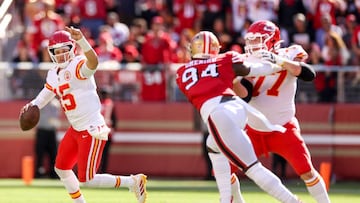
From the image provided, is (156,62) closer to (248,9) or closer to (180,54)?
(180,54)

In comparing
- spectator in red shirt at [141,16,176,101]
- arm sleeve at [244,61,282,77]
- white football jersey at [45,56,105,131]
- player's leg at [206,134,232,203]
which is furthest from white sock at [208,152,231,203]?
spectator in red shirt at [141,16,176,101]

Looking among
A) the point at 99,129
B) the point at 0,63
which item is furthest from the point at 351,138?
the point at 99,129

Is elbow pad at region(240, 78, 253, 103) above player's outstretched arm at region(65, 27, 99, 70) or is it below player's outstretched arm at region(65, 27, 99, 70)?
below

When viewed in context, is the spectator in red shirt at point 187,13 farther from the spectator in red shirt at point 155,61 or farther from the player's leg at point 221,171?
the player's leg at point 221,171

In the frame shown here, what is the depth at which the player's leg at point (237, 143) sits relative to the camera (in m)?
10.1

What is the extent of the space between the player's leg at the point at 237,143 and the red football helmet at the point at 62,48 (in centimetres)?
206

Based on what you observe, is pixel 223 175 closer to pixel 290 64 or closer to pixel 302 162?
pixel 302 162

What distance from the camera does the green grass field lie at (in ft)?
46.0

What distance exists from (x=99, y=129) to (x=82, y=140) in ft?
0.75

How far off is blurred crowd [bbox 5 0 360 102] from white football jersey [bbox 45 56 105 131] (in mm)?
7487

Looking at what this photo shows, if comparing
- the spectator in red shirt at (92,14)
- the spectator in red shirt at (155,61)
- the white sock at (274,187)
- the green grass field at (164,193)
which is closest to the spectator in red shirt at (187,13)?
the spectator in red shirt at (155,61)

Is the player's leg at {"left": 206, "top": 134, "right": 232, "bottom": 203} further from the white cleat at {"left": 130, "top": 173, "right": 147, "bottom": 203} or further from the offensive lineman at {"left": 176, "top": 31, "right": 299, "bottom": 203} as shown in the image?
the white cleat at {"left": 130, "top": 173, "right": 147, "bottom": 203}

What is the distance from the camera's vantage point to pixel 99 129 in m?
11.7

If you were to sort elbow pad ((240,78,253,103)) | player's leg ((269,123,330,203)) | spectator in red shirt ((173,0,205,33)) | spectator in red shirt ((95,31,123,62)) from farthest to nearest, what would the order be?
spectator in red shirt ((173,0,205,33))
spectator in red shirt ((95,31,123,62))
elbow pad ((240,78,253,103))
player's leg ((269,123,330,203))
